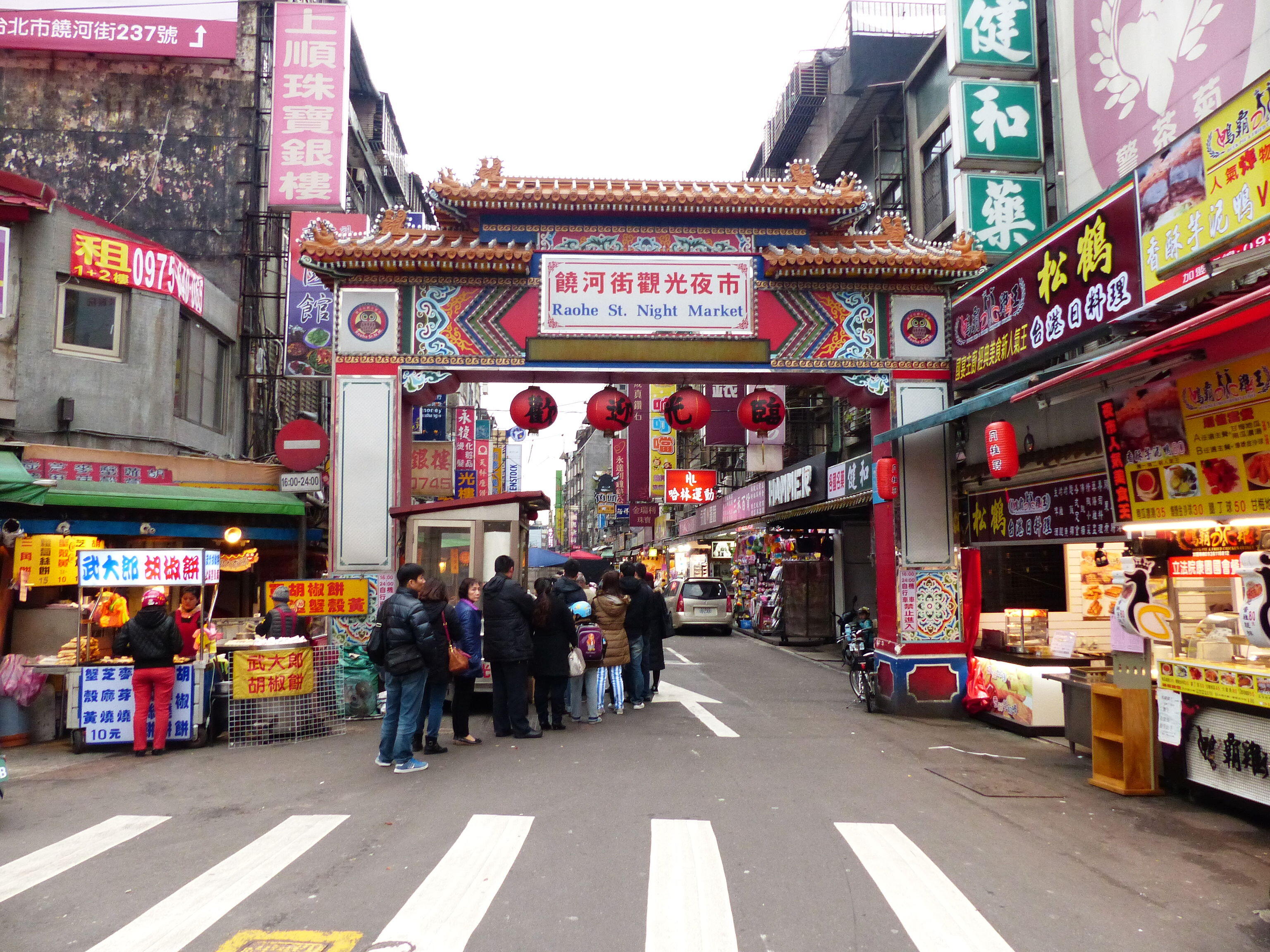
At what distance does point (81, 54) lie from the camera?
18.7m

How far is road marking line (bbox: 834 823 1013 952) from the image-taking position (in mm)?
4328

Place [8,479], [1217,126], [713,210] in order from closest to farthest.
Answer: [1217,126] → [8,479] → [713,210]

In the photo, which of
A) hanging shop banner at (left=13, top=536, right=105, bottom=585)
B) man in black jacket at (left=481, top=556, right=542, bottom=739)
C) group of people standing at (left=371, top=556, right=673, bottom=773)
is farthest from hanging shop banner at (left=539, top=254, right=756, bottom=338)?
hanging shop banner at (left=13, top=536, right=105, bottom=585)

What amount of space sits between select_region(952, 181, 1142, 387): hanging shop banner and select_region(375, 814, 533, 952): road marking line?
728 cm

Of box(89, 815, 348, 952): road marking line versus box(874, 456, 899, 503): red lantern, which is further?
box(874, 456, 899, 503): red lantern

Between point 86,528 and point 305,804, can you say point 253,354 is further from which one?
point 305,804

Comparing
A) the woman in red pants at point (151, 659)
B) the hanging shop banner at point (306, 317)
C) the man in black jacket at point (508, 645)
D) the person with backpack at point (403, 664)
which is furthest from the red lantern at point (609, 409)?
the hanging shop banner at point (306, 317)

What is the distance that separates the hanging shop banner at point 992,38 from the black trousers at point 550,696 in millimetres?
11596

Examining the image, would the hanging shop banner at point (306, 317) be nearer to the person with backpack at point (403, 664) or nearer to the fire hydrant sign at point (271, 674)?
the fire hydrant sign at point (271, 674)

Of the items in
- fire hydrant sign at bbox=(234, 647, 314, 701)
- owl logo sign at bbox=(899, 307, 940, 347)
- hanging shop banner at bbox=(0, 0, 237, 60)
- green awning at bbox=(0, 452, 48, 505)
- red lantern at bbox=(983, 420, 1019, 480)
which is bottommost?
fire hydrant sign at bbox=(234, 647, 314, 701)

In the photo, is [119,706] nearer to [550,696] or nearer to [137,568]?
[137,568]

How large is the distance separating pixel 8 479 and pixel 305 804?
6.81m

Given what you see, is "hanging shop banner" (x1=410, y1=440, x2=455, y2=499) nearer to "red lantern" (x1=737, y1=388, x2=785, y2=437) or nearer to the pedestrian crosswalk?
"red lantern" (x1=737, y1=388, x2=785, y2=437)

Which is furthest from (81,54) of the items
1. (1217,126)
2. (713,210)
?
(1217,126)
